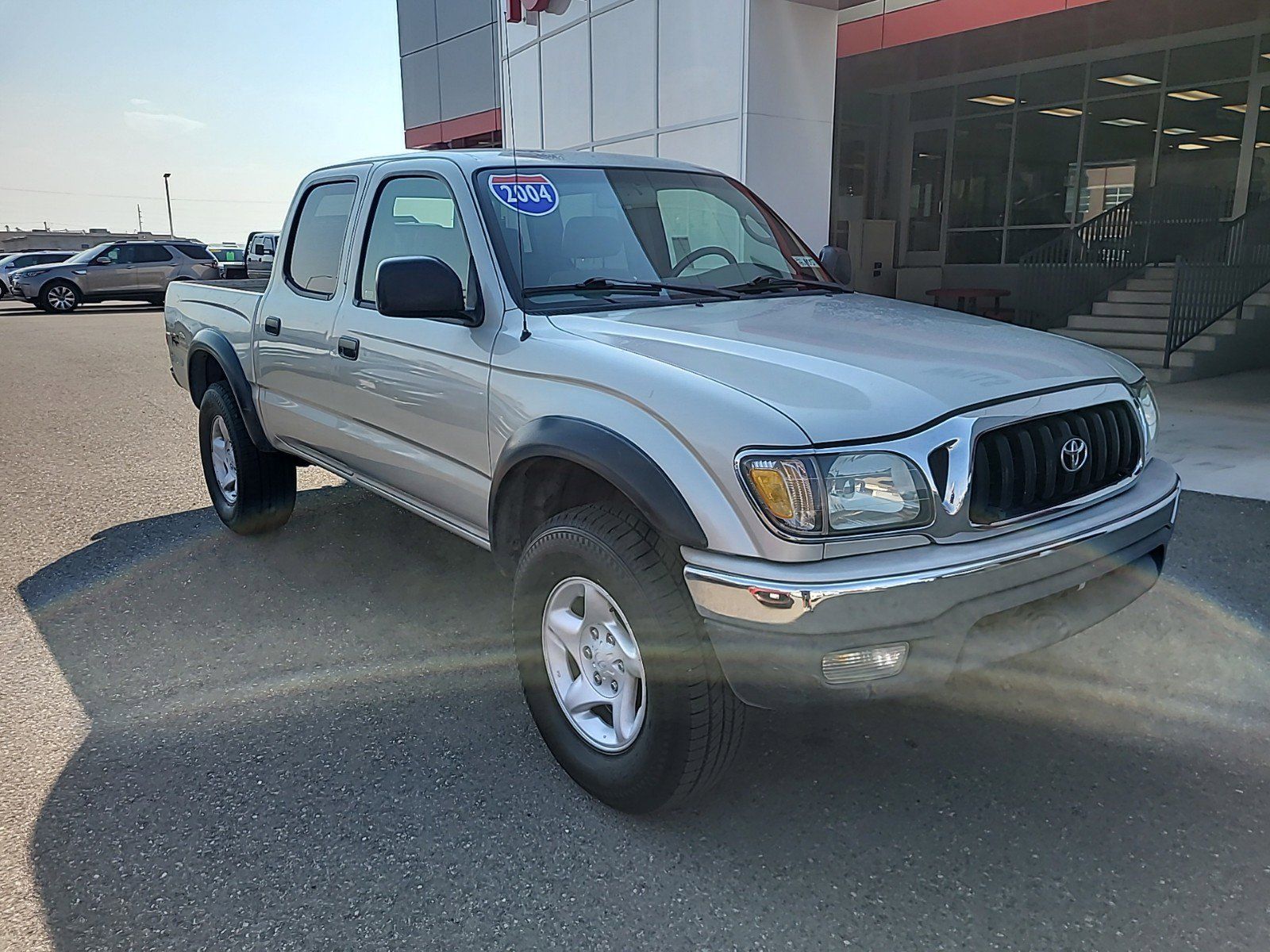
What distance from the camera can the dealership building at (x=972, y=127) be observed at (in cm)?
1012

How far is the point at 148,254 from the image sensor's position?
24.9m

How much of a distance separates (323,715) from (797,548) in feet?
6.42

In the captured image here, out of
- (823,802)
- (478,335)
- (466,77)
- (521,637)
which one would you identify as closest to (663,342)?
(478,335)

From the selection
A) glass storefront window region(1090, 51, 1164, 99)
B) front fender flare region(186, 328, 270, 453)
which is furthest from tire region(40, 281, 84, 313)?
glass storefront window region(1090, 51, 1164, 99)

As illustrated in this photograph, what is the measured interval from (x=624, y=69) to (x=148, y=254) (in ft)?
60.0

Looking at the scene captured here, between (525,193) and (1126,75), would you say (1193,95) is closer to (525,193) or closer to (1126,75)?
(1126,75)

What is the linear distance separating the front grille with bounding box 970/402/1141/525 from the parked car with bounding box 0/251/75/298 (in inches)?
1276

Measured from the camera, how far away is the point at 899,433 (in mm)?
2320

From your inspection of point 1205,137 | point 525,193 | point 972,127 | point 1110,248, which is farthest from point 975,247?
point 525,193

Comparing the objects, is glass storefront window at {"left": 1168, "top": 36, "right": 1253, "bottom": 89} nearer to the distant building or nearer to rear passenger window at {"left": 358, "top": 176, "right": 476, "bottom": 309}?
rear passenger window at {"left": 358, "top": 176, "right": 476, "bottom": 309}

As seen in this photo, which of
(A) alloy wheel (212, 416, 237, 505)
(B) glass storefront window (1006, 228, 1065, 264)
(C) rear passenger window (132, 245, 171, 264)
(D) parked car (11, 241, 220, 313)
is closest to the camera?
(A) alloy wheel (212, 416, 237, 505)

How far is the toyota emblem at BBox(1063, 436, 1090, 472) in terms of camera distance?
8.54 ft

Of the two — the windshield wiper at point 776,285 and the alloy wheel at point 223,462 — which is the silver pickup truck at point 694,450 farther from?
the alloy wheel at point 223,462

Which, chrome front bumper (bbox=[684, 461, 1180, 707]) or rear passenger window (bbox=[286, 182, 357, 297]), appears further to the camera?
rear passenger window (bbox=[286, 182, 357, 297])
